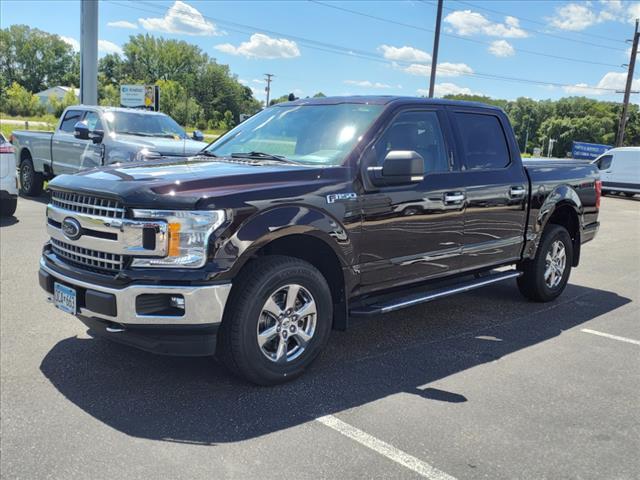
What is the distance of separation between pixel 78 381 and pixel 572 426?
308 centimetres

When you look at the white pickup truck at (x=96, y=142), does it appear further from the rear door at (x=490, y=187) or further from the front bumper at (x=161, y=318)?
the front bumper at (x=161, y=318)

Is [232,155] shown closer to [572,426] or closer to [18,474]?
[18,474]

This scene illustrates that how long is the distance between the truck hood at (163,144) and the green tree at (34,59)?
123 meters

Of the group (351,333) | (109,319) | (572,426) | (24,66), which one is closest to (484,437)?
(572,426)

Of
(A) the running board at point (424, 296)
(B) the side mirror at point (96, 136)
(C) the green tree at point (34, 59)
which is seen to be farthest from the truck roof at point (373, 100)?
(C) the green tree at point (34, 59)

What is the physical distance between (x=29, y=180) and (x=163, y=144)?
481 cm

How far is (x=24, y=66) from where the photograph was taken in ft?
396

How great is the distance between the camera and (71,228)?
384 cm

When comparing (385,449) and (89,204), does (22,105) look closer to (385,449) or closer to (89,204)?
(89,204)

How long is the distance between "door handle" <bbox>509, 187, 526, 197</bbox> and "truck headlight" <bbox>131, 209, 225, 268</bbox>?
3224 millimetres

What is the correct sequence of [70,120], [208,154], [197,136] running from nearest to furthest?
[208,154], [197,136], [70,120]

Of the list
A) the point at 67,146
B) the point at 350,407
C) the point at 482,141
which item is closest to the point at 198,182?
the point at 350,407

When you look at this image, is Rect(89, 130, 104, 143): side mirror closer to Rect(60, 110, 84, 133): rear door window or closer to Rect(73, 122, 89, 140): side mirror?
Rect(73, 122, 89, 140): side mirror

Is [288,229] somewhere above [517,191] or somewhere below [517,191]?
below
